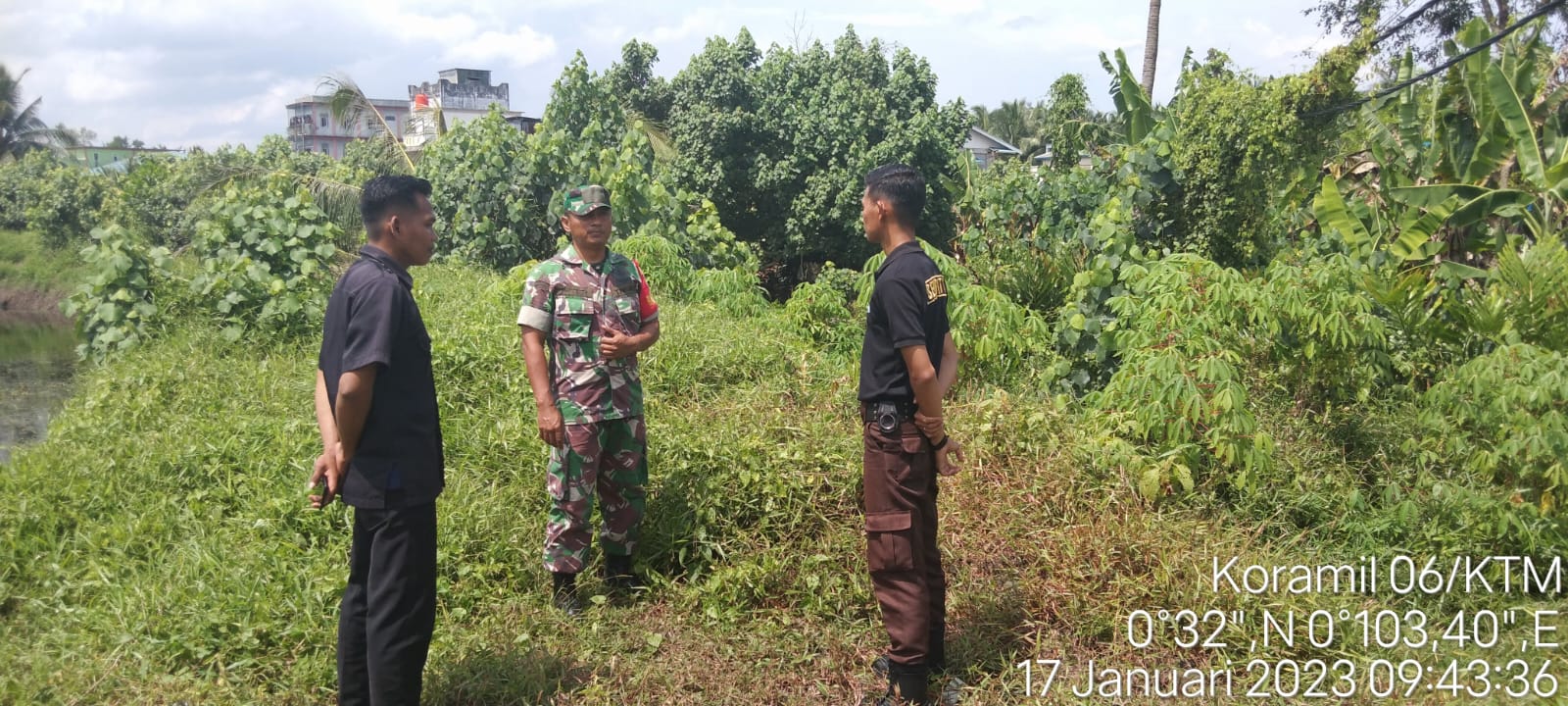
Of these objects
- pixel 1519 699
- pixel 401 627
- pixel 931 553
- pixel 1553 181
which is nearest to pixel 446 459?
pixel 401 627

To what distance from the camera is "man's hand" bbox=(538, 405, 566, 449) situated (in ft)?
11.9

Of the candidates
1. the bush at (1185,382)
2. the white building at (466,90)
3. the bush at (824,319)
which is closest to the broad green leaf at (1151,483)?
the bush at (1185,382)

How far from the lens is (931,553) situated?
3.33m

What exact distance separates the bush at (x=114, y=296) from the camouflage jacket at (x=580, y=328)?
4.88 m

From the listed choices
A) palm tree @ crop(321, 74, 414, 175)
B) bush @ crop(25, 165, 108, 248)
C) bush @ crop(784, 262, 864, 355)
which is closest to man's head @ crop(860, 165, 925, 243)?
bush @ crop(784, 262, 864, 355)

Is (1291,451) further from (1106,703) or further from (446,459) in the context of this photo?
(446,459)

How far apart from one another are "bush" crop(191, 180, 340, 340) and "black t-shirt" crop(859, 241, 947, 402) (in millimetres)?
5253

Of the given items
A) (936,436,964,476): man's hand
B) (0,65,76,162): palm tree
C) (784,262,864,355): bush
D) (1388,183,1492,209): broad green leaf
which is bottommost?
(936,436,964,476): man's hand

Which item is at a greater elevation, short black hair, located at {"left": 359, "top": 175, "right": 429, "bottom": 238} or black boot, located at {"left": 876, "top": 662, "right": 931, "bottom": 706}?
short black hair, located at {"left": 359, "top": 175, "right": 429, "bottom": 238}

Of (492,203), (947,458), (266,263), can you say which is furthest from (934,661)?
(492,203)

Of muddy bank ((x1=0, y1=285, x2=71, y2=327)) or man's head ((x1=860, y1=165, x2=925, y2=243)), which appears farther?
muddy bank ((x1=0, y1=285, x2=71, y2=327))

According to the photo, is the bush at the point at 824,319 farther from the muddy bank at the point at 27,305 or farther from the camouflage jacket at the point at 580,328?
the muddy bank at the point at 27,305

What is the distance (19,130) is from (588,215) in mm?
35064

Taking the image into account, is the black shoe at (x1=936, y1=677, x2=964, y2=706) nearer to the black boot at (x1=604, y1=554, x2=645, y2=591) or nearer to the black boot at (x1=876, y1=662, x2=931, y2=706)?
the black boot at (x1=876, y1=662, x2=931, y2=706)
